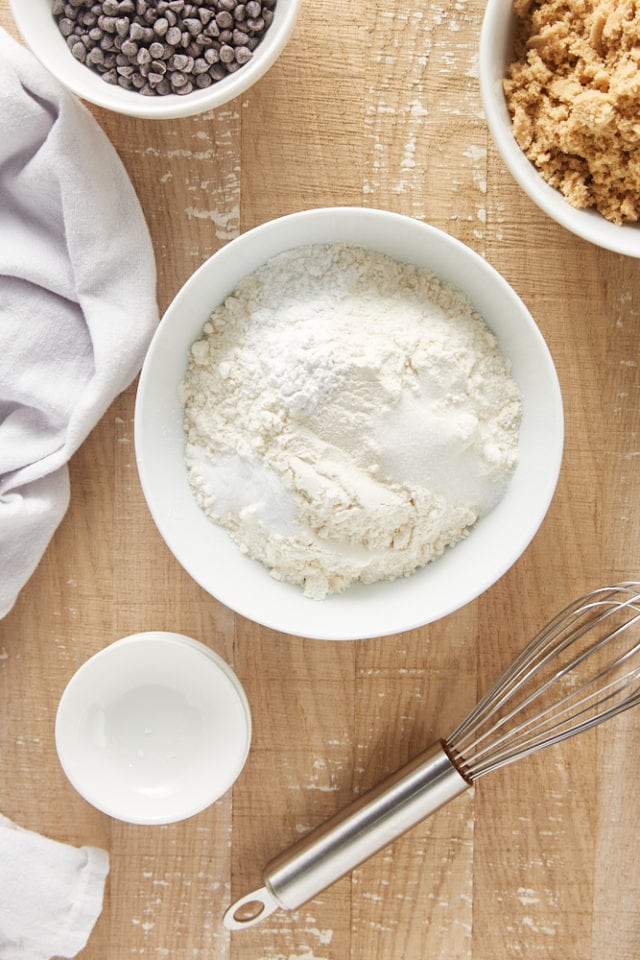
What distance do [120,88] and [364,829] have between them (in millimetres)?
631

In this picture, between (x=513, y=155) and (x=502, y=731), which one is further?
(x=502, y=731)

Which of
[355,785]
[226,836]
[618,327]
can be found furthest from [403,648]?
[618,327]

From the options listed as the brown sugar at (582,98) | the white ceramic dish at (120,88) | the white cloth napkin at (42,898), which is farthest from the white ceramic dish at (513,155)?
the white cloth napkin at (42,898)

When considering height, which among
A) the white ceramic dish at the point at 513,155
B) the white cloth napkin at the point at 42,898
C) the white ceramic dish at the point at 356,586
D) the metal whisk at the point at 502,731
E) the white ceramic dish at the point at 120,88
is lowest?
the white cloth napkin at the point at 42,898

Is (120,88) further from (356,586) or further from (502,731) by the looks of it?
(502,731)

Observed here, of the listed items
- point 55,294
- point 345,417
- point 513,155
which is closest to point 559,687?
point 345,417

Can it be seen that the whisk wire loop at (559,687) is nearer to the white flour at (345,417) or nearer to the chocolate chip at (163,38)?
the white flour at (345,417)

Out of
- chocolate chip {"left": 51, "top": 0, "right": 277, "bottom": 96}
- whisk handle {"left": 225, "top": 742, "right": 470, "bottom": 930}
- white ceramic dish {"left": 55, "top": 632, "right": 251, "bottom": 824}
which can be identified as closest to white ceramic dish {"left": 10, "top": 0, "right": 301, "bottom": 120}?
chocolate chip {"left": 51, "top": 0, "right": 277, "bottom": 96}

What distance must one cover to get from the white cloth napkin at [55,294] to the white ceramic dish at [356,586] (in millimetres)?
58

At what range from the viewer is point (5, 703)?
30.0 inches

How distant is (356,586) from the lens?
2.25 feet

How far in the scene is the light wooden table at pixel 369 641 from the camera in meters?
0.72

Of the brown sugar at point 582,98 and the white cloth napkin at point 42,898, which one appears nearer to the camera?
the brown sugar at point 582,98

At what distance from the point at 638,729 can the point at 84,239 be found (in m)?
0.64
